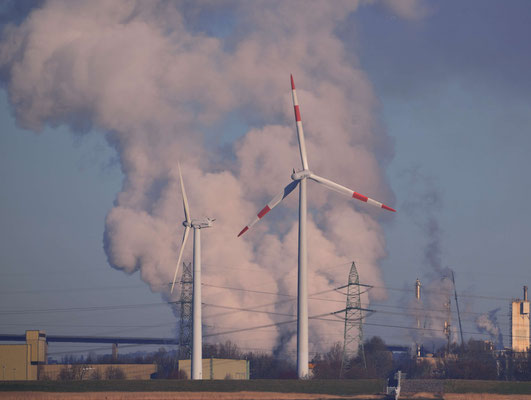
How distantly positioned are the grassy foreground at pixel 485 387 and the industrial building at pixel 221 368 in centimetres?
4484

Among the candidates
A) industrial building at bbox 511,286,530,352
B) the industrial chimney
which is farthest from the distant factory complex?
industrial building at bbox 511,286,530,352

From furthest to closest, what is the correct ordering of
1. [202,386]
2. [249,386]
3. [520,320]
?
[520,320], [249,386], [202,386]

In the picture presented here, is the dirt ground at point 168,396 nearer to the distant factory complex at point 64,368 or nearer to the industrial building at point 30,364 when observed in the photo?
the distant factory complex at point 64,368

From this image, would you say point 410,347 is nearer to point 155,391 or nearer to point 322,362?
point 322,362

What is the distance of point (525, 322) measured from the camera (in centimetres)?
17200

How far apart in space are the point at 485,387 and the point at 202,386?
27.9 m

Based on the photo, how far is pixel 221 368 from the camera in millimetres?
118125

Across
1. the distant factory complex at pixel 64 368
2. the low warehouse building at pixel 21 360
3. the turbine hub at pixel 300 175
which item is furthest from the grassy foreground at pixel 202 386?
the low warehouse building at pixel 21 360

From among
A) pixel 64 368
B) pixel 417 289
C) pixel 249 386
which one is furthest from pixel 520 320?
pixel 249 386

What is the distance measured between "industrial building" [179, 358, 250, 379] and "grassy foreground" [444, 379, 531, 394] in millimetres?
44840

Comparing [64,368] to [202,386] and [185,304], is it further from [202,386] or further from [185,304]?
[202,386]

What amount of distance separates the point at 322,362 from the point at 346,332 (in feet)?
43.4

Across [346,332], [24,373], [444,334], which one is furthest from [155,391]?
[444,334]

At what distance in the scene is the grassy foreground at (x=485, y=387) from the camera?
75.9 metres
